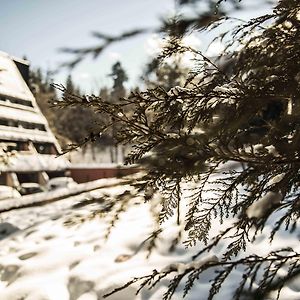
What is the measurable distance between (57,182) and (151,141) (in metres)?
11.7

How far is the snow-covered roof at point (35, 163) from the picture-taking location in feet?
39.6

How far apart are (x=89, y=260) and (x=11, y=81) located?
399 inches

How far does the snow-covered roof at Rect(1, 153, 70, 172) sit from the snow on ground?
4.17 metres

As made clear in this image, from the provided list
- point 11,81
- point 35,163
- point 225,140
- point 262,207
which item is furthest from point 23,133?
point 262,207

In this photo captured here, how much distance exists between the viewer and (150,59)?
2.93 meters

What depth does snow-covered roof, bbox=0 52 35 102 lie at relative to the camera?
13.3m

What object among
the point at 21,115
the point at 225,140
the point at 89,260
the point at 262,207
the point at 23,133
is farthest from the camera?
the point at 21,115

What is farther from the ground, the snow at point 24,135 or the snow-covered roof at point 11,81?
the snow-covered roof at point 11,81

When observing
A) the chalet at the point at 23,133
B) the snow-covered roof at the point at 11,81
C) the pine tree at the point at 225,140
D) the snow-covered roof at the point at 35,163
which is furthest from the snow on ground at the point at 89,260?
the snow-covered roof at the point at 11,81

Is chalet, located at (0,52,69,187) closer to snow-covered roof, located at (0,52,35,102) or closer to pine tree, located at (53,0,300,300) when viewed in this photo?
snow-covered roof, located at (0,52,35,102)

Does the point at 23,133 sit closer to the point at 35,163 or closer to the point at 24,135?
the point at 24,135

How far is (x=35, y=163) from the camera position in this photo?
42.3 ft

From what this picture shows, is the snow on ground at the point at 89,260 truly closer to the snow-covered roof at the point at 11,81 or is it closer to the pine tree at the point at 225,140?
the pine tree at the point at 225,140

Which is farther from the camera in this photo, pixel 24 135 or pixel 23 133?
pixel 23 133
